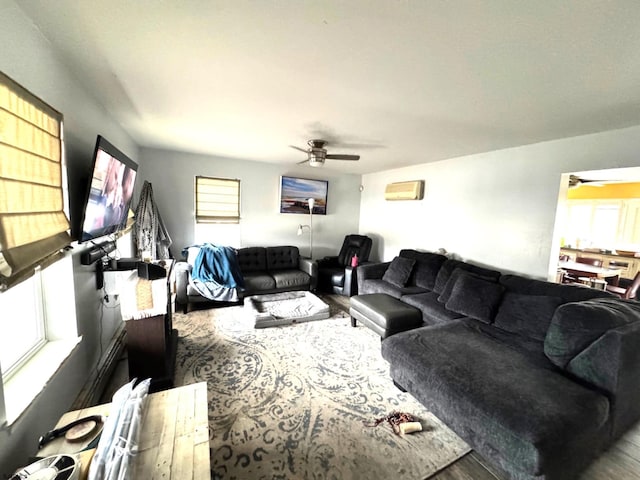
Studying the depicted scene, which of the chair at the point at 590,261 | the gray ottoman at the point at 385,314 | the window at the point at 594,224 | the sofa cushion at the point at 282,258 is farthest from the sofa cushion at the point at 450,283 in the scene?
the window at the point at 594,224

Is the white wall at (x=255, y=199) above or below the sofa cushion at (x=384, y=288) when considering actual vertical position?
above

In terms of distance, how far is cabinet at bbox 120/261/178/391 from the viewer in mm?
1911

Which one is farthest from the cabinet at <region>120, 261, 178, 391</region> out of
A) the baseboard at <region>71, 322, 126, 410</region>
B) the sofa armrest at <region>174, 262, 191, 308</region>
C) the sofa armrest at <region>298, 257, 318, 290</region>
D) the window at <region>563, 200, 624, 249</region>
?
the window at <region>563, 200, 624, 249</region>

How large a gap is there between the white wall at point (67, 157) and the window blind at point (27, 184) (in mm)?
198

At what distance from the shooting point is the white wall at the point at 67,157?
1100 millimetres

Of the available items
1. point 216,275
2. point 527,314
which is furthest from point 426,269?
point 216,275

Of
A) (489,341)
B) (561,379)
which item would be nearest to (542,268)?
(489,341)

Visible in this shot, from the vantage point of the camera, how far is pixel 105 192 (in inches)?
70.4

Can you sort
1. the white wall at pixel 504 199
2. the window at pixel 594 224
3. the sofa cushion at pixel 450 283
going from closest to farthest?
1. the white wall at pixel 504 199
2. the sofa cushion at pixel 450 283
3. the window at pixel 594 224

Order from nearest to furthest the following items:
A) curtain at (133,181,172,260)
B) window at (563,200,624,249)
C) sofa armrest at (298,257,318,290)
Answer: curtain at (133,181,172,260) → sofa armrest at (298,257,318,290) → window at (563,200,624,249)

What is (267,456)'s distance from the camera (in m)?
1.53

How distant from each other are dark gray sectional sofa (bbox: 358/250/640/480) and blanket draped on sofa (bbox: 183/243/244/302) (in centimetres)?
234

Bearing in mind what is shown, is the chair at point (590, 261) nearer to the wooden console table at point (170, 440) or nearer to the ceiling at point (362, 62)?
the ceiling at point (362, 62)

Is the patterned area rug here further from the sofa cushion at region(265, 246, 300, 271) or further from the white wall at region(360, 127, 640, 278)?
the white wall at region(360, 127, 640, 278)
